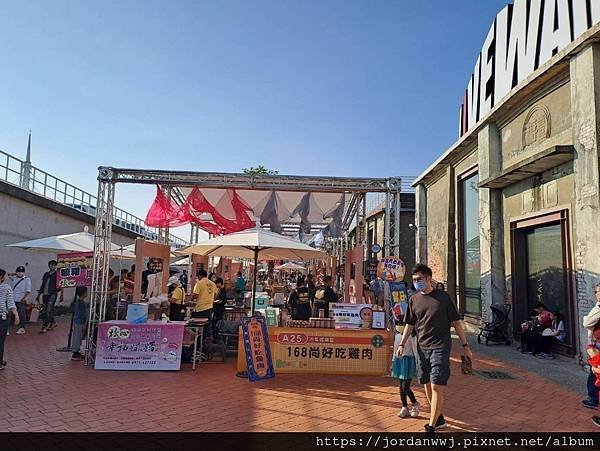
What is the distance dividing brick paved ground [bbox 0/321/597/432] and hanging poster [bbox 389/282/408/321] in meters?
1.26

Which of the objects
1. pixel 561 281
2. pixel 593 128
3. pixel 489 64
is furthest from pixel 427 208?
pixel 593 128

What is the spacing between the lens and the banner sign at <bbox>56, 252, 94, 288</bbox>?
347 inches

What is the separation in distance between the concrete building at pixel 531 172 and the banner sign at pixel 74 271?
31.4 ft

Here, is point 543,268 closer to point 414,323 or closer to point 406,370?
point 406,370

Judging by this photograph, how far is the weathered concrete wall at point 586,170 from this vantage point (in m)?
7.32

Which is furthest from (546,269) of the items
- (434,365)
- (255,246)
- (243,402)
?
(243,402)

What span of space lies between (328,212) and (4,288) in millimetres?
9212

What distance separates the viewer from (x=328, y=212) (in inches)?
544

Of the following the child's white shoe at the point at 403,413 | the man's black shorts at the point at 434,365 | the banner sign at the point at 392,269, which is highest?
the banner sign at the point at 392,269

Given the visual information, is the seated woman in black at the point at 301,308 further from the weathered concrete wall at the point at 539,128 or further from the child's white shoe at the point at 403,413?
the weathered concrete wall at the point at 539,128

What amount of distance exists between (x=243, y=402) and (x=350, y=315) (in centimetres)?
256

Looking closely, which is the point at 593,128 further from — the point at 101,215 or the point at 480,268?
the point at 101,215

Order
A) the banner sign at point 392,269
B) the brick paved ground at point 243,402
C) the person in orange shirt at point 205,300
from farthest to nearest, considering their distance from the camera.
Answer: the person in orange shirt at point 205,300, the banner sign at point 392,269, the brick paved ground at point 243,402

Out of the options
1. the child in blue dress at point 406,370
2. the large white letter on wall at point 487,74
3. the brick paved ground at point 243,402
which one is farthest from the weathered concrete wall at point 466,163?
the child in blue dress at point 406,370
